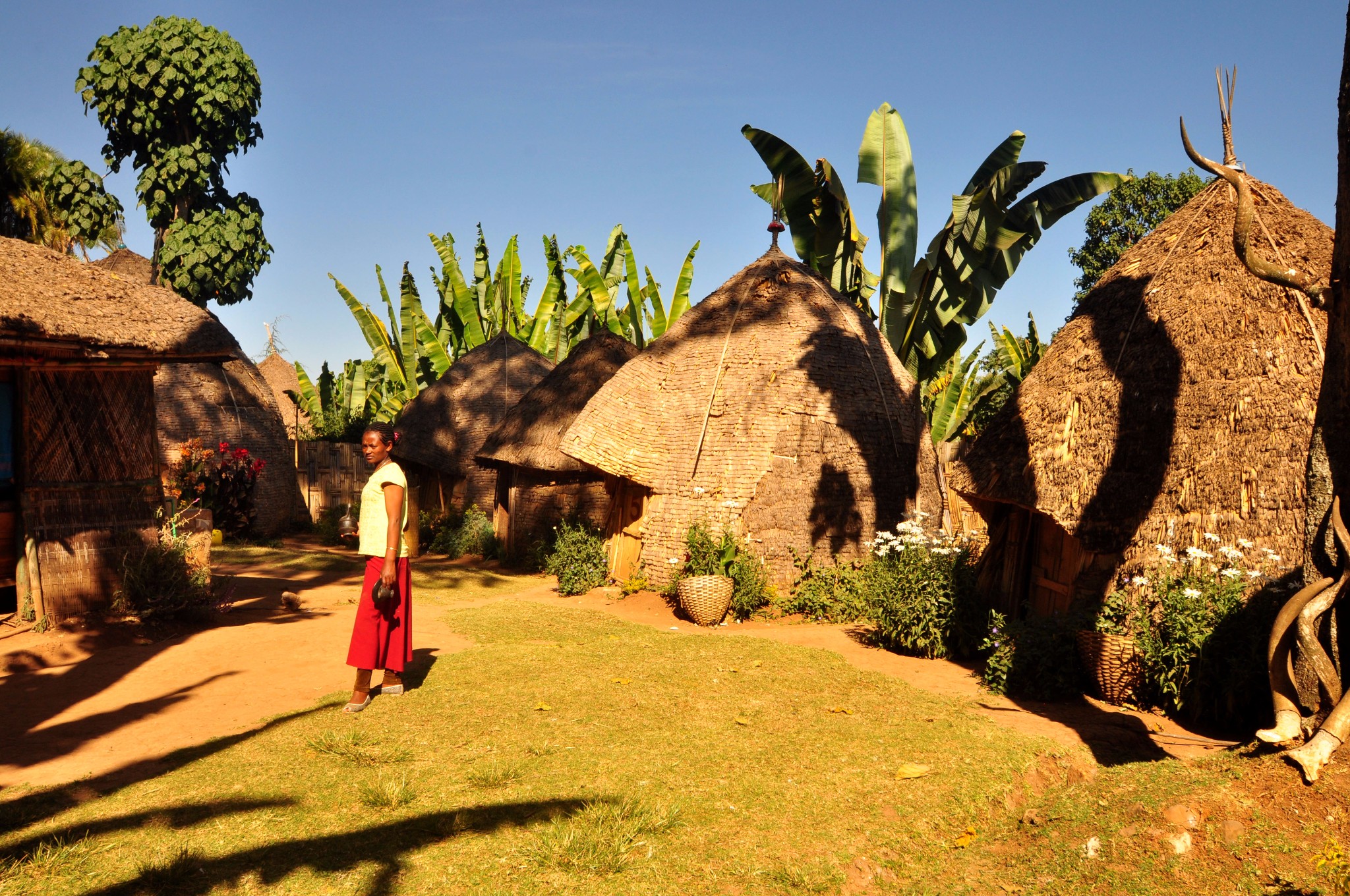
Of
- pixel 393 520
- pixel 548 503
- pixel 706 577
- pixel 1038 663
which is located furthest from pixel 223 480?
pixel 1038 663

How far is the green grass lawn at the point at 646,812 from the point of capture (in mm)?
4023

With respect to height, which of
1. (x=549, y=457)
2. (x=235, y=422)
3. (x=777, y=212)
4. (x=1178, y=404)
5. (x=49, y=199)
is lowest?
(x=549, y=457)

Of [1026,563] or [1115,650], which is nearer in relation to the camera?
[1115,650]

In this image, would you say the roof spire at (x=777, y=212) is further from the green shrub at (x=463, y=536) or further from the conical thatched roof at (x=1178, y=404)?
the green shrub at (x=463, y=536)

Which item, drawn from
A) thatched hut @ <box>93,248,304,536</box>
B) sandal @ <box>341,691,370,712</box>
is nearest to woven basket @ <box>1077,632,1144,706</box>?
sandal @ <box>341,691,370,712</box>

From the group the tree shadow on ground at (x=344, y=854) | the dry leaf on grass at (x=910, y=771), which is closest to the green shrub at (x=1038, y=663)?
the dry leaf on grass at (x=910, y=771)

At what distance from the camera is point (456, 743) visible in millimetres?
5828

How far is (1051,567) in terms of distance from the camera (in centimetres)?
905

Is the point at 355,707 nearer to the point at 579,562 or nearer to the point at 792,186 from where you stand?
the point at 579,562

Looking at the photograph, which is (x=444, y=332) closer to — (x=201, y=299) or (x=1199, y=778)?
(x=201, y=299)

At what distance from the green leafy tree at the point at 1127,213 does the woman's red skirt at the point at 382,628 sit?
82.4ft

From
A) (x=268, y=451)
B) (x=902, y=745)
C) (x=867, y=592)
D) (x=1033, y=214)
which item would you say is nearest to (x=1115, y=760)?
(x=902, y=745)

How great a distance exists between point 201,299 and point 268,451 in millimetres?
10215

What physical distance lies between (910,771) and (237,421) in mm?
17279
